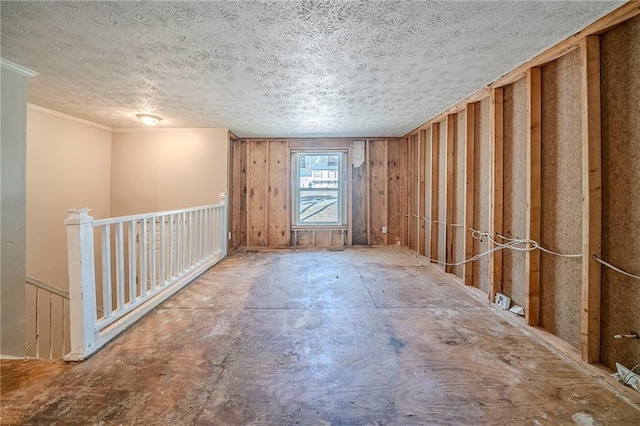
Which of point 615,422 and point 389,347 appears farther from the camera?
point 389,347

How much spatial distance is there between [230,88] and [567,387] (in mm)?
3637

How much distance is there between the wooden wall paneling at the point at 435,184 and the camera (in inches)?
173

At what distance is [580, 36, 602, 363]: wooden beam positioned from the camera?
5.89ft

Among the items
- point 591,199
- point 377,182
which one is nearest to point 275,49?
point 591,199

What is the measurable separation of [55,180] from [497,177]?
18.6 feet

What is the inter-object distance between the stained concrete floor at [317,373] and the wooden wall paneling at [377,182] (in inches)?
123

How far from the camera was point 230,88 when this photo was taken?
119 inches

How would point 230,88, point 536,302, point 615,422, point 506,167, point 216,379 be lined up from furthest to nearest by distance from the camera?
point 230,88, point 506,167, point 536,302, point 216,379, point 615,422

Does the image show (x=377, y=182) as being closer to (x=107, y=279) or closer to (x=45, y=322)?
(x=107, y=279)

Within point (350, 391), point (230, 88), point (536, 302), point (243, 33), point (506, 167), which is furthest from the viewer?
point (230, 88)

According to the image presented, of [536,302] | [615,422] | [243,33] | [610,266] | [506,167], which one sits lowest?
[615,422]

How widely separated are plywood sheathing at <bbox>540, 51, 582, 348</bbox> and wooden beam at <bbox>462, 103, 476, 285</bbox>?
1.00m

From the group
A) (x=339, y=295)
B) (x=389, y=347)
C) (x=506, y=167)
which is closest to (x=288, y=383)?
(x=389, y=347)

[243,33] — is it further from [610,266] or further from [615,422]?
[615,422]
